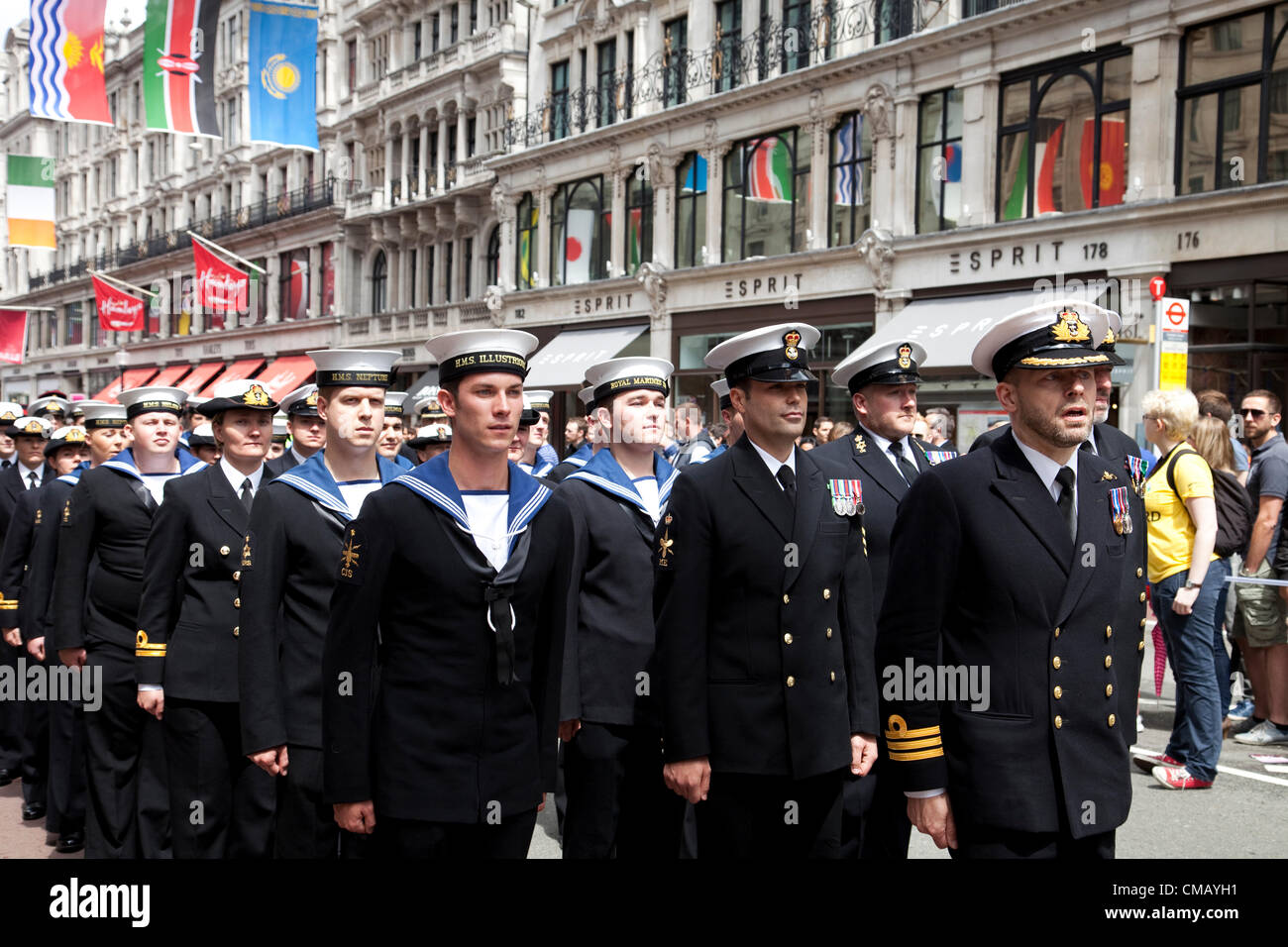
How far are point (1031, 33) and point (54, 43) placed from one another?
15.1 meters

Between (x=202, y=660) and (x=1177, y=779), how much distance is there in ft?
18.7

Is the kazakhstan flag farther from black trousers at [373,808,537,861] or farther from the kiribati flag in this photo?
black trousers at [373,808,537,861]

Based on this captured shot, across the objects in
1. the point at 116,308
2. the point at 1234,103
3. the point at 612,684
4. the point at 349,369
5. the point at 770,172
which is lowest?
the point at 612,684

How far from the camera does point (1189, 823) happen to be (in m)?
7.12

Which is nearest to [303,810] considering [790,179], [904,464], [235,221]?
[904,464]

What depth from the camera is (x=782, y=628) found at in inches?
177

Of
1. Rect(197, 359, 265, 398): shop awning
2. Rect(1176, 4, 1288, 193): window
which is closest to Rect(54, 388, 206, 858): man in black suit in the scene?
Rect(1176, 4, 1288, 193): window

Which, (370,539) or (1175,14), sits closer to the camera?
(370,539)

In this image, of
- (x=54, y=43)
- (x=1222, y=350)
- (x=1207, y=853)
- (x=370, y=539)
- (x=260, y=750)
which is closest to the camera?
(x=370, y=539)

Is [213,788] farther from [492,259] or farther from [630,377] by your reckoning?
[492,259]

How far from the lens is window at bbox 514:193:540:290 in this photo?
35719 millimetres

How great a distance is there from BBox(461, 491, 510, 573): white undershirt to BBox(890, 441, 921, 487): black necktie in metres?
Answer: 2.46
